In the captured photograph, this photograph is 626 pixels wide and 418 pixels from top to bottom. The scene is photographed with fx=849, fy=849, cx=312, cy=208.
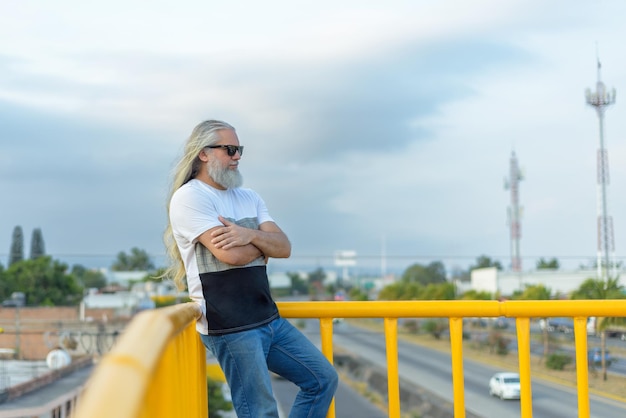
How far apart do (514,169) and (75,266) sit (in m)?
63.0

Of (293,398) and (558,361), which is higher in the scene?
(293,398)

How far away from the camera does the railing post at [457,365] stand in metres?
4.62

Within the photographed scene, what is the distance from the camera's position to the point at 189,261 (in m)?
4.18

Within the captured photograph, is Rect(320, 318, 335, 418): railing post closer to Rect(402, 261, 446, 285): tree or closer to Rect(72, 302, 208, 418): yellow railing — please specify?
Rect(72, 302, 208, 418): yellow railing

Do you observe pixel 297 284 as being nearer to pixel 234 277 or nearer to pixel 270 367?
pixel 270 367

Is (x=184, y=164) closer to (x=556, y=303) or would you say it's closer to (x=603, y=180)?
(x=556, y=303)

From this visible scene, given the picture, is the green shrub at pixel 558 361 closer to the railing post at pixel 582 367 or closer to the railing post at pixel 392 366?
the railing post at pixel 582 367

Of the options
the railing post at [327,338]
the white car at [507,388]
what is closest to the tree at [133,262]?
the white car at [507,388]

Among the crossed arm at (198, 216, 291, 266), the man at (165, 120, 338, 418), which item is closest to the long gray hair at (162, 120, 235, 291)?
the man at (165, 120, 338, 418)

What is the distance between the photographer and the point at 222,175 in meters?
4.23

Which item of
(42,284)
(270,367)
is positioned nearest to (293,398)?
(270,367)

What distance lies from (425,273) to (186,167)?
39.4 meters

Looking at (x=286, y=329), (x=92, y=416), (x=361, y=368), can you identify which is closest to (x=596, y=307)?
(x=286, y=329)

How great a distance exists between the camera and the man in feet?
13.3
